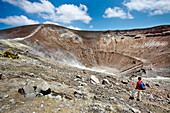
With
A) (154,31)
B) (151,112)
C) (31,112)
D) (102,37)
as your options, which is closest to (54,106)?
(31,112)

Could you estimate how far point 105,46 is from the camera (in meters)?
41.4

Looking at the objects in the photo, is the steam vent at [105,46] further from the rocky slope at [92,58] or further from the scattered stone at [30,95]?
the scattered stone at [30,95]

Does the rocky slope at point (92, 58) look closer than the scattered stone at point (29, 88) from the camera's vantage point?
No

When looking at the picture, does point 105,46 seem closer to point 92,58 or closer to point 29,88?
point 92,58

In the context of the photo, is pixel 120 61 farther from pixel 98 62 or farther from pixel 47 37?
pixel 47 37

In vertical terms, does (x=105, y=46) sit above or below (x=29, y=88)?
above

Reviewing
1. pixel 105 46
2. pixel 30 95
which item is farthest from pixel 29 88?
pixel 105 46

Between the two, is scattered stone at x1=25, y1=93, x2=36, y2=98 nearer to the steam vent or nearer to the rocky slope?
the rocky slope

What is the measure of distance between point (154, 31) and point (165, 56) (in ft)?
51.5

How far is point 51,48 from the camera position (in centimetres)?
3272

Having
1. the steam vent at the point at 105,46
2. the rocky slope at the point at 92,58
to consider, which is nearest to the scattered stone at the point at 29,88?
the rocky slope at the point at 92,58

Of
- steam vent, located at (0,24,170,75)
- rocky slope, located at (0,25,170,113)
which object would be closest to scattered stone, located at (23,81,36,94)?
rocky slope, located at (0,25,170,113)

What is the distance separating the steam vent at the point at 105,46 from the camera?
28600 millimetres

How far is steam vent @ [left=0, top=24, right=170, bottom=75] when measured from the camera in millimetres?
28600
